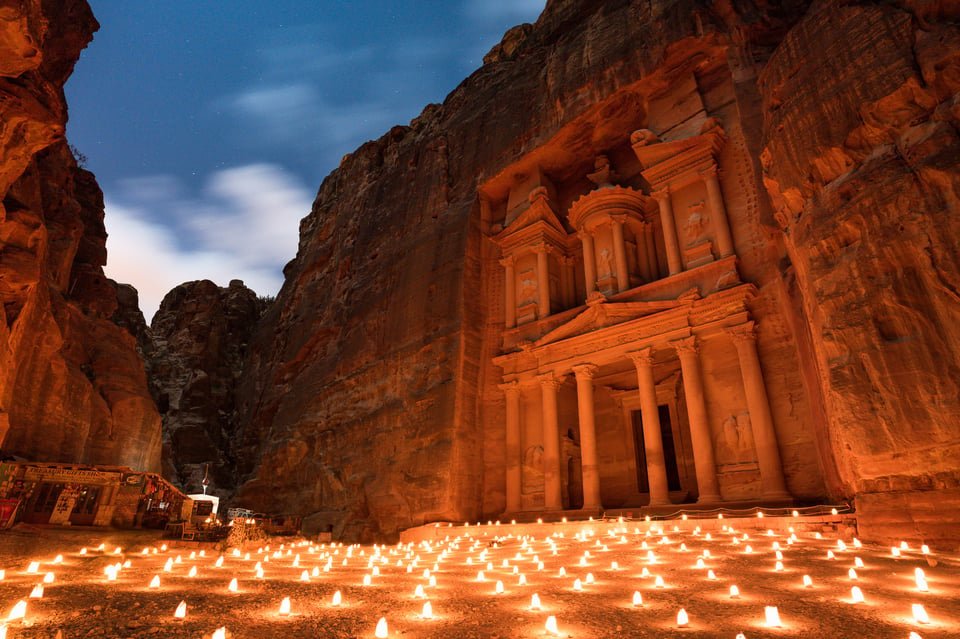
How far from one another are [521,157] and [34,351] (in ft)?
68.7

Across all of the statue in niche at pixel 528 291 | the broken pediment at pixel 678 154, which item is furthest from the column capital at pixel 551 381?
the broken pediment at pixel 678 154

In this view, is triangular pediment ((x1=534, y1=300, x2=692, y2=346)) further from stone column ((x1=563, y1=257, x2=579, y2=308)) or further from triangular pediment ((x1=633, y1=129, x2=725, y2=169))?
triangular pediment ((x1=633, y1=129, x2=725, y2=169))

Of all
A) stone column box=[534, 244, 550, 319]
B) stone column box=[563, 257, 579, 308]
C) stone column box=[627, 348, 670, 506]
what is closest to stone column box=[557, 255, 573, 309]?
stone column box=[563, 257, 579, 308]

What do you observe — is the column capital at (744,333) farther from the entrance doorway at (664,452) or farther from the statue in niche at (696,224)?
the entrance doorway at (664,452)

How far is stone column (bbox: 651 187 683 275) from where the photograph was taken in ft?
63.4

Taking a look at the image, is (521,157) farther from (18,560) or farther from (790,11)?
(18,560)

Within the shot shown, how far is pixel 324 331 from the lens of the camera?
103ft

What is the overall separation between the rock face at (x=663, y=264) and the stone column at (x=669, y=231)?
45 centimetres

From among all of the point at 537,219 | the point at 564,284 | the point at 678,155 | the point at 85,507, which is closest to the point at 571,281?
the point at 564,284

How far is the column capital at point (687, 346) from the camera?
1714 cm

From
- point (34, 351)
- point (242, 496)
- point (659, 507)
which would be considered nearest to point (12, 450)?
point (34, 351)

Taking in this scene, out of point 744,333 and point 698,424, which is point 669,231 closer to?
point 744,333

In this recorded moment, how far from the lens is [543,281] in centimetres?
2300

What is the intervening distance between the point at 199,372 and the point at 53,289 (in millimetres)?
22483
